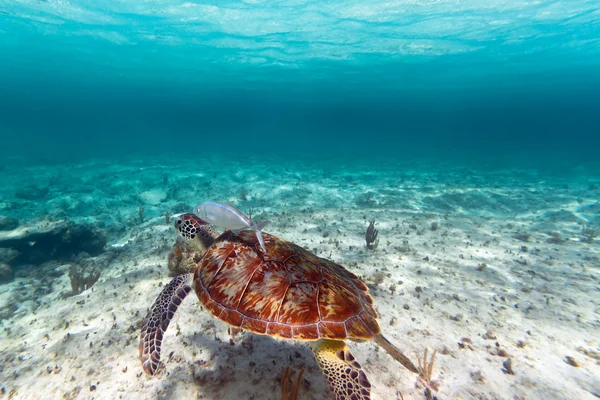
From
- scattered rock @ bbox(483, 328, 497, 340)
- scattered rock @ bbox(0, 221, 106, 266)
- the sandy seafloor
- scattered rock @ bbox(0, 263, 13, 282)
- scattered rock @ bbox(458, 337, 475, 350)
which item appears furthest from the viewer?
scattered rock @ bbox(0, 221, 106, 266)

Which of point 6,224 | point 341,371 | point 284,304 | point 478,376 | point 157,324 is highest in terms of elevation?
point 284,304

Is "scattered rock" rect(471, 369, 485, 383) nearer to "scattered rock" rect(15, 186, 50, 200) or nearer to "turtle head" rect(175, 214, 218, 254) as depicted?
"turtle head" rect(175, 214, 218, 254)

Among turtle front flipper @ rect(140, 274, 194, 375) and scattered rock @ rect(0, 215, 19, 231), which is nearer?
turtle front flipper @ rect(140, 274, 194, 375)

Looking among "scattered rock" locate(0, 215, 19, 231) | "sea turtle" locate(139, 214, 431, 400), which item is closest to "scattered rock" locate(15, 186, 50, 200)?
"scattered rock" locate(0, 215, 19, 231)

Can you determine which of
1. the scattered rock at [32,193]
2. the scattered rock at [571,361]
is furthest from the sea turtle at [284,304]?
the scattered rock at [32,193]

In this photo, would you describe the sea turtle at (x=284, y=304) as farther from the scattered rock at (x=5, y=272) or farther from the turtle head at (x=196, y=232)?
the scattered rock at (x=5, y=272)

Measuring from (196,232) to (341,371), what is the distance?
291 cm

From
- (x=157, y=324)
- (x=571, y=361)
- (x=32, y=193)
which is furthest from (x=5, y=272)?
(x=571, y=361)

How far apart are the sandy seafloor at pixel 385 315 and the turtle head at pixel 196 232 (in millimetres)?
1191

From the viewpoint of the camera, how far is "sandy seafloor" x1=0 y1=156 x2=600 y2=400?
10.2 ft

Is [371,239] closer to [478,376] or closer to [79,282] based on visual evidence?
[478,376]

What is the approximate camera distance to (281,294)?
2.83 metres

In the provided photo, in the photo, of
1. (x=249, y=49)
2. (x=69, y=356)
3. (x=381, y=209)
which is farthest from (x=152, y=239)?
(x=249, y=49)

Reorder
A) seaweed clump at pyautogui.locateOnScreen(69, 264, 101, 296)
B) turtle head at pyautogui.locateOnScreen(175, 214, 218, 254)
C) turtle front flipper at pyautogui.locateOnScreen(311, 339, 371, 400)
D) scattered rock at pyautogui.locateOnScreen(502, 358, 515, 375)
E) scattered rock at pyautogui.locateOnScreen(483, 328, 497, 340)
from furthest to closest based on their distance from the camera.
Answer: seaweed clump at pyautogui.locateOnScreen(69, 264, 101, 296), turtle head at pyautogui.locateOnScreen(175, 214, 218, 254), scattered rock at pyautogui.locateOnScreen(483, 328, 497, 340), scattered rock at pyautogui.locateOnScreen(502, 358, 515, 375), turtle front flipper at pyautogui.locateOnScreen(311, 339, 371, 400)
